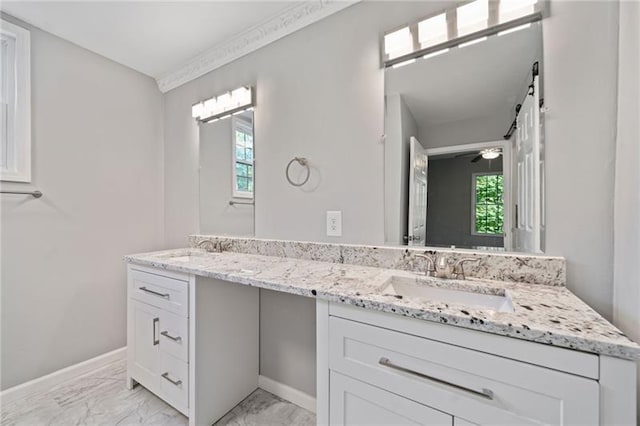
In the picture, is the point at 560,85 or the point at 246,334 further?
the point at 246,334

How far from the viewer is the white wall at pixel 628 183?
0.81m

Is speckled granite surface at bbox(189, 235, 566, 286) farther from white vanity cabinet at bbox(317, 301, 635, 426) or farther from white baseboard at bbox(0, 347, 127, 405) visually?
white baseboard at bbox(0, 347, 127, 405)

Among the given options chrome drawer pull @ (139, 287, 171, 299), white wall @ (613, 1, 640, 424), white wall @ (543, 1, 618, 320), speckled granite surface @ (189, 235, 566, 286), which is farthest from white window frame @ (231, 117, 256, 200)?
white wall @ (613, 1, 640, 424)

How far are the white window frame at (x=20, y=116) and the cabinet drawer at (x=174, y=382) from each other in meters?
1.46

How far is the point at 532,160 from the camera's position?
3.62 feet

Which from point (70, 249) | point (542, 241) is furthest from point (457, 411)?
point (70, 249)

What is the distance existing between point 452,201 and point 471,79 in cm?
56

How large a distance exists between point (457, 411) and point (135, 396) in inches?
73.5

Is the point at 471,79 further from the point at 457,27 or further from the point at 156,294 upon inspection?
the point at 156,294

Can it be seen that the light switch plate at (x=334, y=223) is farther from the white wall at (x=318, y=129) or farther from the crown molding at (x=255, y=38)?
the crown molding at (x=255, y=38)

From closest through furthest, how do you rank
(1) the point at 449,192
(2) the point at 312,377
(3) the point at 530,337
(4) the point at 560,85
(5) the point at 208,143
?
1. (3) the point at 530,337
2. (4) the point at 560,85
3. (1) the point at 449,192
4. (2) the point at 312,377
5. (5) the point at 208,143

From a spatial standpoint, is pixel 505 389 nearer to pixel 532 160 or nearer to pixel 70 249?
pixel 532 160

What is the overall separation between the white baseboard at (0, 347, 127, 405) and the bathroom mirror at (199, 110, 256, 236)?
116cm

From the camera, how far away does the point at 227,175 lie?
2.04 meters
